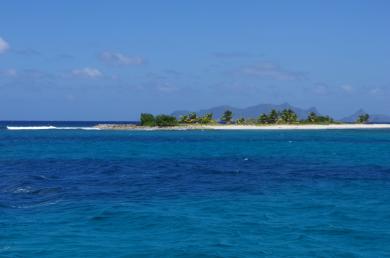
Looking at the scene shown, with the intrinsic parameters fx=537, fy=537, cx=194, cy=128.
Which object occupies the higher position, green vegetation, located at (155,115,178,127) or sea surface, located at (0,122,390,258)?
green vegetation, located at (155,115,178,127)

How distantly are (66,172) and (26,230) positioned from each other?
26.3 meters

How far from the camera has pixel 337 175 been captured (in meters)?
44.8

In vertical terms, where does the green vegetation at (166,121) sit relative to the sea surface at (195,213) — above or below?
above

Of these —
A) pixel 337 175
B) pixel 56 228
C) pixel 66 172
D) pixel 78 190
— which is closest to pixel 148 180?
pixel 78 190

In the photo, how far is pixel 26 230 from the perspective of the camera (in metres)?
22.6

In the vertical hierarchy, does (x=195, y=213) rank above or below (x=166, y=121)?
below

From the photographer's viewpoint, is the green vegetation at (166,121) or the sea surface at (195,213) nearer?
the sea surface at (195,213)

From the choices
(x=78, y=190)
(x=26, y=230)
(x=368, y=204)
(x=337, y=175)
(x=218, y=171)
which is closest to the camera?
Answer: (x=26, y=230)

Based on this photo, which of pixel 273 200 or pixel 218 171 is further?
pixel 218 171

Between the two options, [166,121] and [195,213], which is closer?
[195,213]

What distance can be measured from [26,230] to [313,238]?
39.0 ft

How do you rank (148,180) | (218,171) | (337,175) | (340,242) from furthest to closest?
1. (218,171)
2. (337,175)
3. (148,180)
4. (340,242)

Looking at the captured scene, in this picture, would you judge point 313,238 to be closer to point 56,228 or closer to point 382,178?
point 56,228

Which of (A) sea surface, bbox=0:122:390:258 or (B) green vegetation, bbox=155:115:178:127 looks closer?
(A) sea surface, bbox=0:122:390:258
